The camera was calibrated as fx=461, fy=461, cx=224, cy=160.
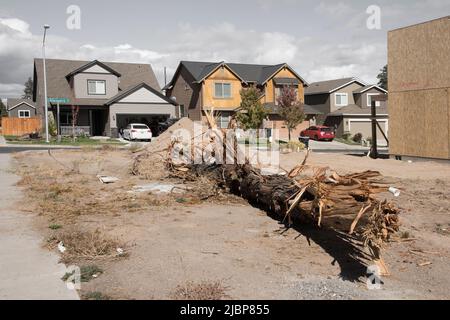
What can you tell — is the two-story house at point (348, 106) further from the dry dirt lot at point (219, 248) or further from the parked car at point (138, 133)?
the dry dirt lot at point (219, 248)

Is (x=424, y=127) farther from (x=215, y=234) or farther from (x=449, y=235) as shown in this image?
(x=215, y=234)

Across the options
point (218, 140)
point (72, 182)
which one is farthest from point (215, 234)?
point (72, 182)

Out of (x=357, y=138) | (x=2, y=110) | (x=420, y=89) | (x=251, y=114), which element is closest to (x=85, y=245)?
(x=420, y=89)

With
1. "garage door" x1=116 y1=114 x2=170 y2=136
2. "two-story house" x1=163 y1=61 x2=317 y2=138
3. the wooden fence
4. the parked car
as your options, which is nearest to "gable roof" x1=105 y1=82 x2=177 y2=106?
"garage door" x1=116 y1=114 x2=170 y2=136

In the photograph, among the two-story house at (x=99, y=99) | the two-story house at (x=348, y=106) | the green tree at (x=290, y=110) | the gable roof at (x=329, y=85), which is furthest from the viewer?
the gable roof at (x=329, y=85)

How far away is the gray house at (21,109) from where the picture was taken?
74.9m

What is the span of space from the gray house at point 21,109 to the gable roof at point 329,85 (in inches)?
1765

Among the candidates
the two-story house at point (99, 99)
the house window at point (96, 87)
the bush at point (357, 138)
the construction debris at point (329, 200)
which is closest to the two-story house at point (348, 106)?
the bush at point (357, 138)

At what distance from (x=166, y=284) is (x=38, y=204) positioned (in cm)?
606

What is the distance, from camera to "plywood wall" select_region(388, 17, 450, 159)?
68.7 ft

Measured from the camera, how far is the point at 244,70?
163 ft

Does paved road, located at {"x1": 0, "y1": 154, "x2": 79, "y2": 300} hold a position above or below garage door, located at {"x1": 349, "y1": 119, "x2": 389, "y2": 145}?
below

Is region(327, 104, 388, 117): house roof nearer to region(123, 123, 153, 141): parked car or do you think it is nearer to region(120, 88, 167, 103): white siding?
region(120, 88, 167, 103): white siding

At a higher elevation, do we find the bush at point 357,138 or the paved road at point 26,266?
the bush at point 357,138
